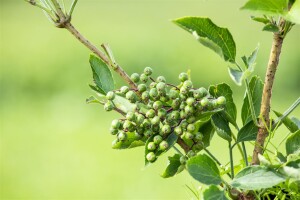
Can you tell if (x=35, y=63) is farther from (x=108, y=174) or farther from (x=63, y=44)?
(x=108, y=174)

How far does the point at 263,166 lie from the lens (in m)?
0.65

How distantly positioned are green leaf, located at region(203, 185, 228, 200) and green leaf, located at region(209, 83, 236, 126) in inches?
4.5

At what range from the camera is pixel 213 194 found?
65 cm

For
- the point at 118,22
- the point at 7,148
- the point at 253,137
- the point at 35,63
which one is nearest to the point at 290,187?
the point at 253,137

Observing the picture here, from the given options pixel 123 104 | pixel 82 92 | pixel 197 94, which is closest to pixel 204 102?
pixel 197 94

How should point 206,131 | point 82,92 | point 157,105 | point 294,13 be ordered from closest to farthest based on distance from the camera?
point 294,13, point 157,105, point 206,131, point 82,92

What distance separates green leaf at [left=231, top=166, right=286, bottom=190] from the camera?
2.10 feet

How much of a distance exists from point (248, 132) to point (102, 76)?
19cm

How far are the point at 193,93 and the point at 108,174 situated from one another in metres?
2.59

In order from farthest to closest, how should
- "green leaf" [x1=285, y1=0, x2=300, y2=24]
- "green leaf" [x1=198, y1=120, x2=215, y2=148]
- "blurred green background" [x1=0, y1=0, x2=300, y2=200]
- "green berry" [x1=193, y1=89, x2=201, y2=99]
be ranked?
1. "blurred green background" [x1=0, y1=0, x2=300, y2=200]
2. "green leaf" [x1=198, y1=120, x2=215, y2=148]
3. "green berry" [x1=193, y1=89, x2=201, y2=99]
4. "green leaf" [x1=285, y1=0, x2=300, y2=24]

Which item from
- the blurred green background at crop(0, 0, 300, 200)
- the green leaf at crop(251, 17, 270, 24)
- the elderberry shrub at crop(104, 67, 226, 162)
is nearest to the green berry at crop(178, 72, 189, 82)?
the elderberry shrub at crop(104, 67, 226, 162)

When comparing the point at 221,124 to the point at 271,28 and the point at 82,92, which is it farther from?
the point at 82,92

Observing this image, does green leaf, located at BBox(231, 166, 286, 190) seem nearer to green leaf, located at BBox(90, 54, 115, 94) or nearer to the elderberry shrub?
the elderberry shrub

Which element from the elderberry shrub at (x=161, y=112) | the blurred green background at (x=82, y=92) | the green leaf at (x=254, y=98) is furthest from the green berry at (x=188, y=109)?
the blurred green background at (x=82, y=92)
